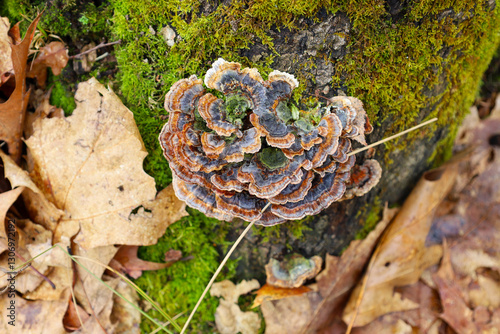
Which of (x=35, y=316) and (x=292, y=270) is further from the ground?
(x=292, y=270)

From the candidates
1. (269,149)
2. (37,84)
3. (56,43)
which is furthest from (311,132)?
(37,84)

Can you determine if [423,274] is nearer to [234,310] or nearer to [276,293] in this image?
[276,293]

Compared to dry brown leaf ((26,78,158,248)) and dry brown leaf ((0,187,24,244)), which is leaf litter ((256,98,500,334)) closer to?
dry brown leaf ((26,78,158,248))

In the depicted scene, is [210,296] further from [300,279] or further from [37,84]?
[37,84]

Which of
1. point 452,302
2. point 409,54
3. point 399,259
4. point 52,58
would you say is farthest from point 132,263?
point 452,302

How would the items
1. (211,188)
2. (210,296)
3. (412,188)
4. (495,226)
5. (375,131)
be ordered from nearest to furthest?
(211,188) → (375,131) → (210,296) → (412,188) → (495,226)

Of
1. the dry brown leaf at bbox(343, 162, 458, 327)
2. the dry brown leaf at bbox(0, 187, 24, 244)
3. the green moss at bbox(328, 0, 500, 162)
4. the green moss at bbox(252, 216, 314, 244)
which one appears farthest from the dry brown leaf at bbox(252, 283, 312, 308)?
A: the dry brown leaf at bbox(0, 187, 24, 244)
